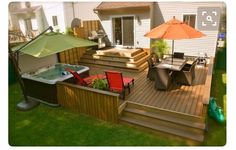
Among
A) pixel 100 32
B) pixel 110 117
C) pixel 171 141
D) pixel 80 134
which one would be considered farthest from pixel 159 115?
pixel 100 32

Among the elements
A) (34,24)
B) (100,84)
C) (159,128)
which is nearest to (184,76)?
(159,128)

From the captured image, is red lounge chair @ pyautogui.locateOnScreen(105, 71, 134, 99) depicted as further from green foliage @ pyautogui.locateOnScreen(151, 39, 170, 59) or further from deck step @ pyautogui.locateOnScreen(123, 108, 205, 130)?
green foliage @ pyautogui.locateOnScreen(151, 39, 170, 59)

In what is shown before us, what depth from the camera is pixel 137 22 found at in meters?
12.2

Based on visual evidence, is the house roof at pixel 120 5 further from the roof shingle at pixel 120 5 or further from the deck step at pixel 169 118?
the deck step at pixel 169 118

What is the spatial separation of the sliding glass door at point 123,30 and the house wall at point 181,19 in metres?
1.67

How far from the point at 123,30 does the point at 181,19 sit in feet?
12.4

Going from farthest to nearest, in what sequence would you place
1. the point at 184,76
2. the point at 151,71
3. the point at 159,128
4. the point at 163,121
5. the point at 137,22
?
the point at 137,22 < the point at 151,71 < the point at 184,76 < the point at 163,121 < the point at 159,128

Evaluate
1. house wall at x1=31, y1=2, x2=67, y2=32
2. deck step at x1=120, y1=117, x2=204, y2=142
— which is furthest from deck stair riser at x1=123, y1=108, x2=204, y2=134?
house wall at x1=31, y1=2, x2=67, y2=32

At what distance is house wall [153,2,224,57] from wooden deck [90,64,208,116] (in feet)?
10.6

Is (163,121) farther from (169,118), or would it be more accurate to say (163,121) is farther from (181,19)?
(181,19)

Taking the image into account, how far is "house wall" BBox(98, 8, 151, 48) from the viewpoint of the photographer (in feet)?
39.0

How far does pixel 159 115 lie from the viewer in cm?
596

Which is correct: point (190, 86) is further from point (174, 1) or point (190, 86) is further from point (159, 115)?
point (174, 1)

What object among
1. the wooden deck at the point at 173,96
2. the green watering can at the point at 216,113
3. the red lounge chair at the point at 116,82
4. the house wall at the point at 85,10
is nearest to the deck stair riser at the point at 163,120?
the wooden deck at the point at 173,96
